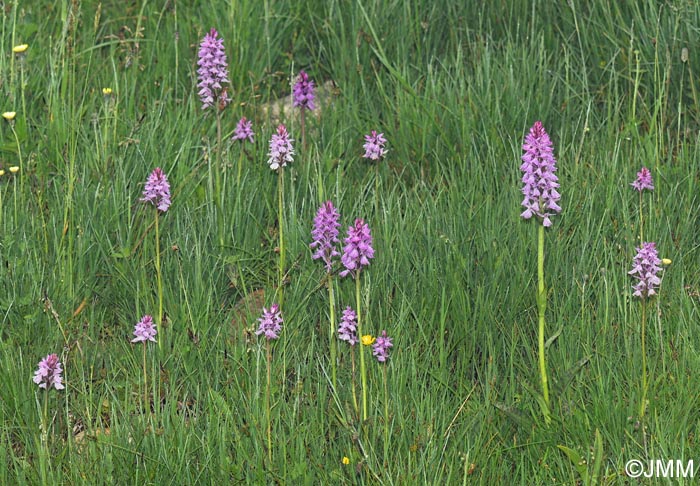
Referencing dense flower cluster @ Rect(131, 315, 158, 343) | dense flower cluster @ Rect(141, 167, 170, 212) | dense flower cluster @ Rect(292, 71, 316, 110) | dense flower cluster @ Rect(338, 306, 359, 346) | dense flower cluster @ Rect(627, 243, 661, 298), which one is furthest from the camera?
dense flower cluster @ Rect(292, 71, 316, 110)

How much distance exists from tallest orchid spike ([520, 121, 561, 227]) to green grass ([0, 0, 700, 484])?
50 cm

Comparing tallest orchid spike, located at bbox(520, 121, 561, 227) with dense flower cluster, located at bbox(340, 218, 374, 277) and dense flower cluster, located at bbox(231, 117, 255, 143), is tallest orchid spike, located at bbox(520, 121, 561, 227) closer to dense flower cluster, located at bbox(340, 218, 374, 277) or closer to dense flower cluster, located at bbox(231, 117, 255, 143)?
dense flower cluster, located at bbox(340, 218, 374, 277)

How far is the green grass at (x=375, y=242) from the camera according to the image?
251 centimetres

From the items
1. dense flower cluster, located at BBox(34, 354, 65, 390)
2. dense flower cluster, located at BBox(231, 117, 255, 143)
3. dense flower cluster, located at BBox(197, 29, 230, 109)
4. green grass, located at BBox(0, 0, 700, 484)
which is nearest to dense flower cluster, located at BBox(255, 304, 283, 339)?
green grass, located at BBox(0, 0, 700, 484)

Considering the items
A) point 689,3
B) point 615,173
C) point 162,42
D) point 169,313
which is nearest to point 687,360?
point 615,173

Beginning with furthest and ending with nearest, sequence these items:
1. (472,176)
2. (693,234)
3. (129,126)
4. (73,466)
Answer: (129,126) < (472,176) < (693,234) < (73,466)

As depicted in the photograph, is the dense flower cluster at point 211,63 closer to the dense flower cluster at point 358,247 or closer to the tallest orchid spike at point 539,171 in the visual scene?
the dense flower cluster at point 358,247

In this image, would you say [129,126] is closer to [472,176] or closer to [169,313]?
[169,313]

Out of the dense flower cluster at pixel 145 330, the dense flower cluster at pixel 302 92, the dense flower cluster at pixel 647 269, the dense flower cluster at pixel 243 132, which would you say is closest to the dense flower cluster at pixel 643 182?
the dense flower cluster at pixel 647 269

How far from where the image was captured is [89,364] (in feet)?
9.89

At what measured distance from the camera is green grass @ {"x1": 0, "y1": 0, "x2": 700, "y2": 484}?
251 cm

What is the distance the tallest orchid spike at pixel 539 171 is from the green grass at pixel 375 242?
499 mm

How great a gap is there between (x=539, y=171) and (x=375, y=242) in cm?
104

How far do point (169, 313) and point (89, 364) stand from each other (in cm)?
29
